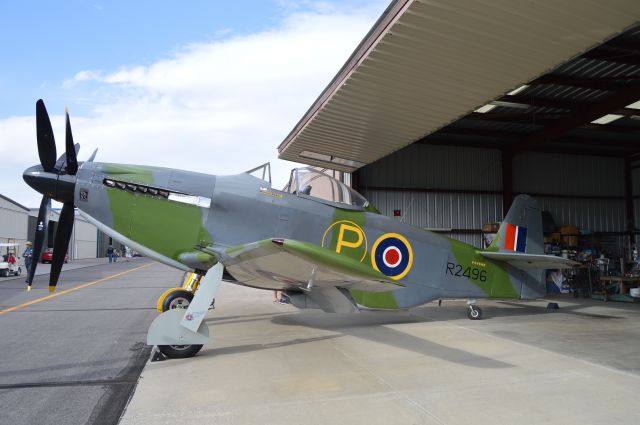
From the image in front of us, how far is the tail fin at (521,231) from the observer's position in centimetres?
882

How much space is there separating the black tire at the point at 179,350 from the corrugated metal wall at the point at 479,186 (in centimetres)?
971

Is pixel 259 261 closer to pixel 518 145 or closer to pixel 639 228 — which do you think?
pixel 518 145

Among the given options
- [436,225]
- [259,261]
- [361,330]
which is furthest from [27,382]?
[436,225]

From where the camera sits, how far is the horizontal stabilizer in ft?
25.2

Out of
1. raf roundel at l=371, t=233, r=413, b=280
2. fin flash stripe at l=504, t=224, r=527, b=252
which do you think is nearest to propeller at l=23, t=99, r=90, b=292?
raf roundel at l=371, t=233, r=413, b=280

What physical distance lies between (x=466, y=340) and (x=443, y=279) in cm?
152

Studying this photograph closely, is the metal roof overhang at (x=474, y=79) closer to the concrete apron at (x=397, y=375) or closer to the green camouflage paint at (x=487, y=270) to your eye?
the green camouflage paint at (x=487, y=270)

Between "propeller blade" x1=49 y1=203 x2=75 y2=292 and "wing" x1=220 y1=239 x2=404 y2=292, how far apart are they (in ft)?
6.75

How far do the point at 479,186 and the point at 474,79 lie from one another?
333 inches

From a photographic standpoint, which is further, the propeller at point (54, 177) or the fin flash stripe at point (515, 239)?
the fin flash stripe at point (515, 239)

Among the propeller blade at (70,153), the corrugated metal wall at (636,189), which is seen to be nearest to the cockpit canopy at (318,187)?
the propeller blade at (70,153)

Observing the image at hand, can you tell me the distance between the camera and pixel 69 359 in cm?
495

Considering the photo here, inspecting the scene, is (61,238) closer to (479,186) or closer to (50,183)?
(50,183)

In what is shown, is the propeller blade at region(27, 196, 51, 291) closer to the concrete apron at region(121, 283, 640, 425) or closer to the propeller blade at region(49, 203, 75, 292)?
the propeller blade at region(49, 203, 75, 292)
